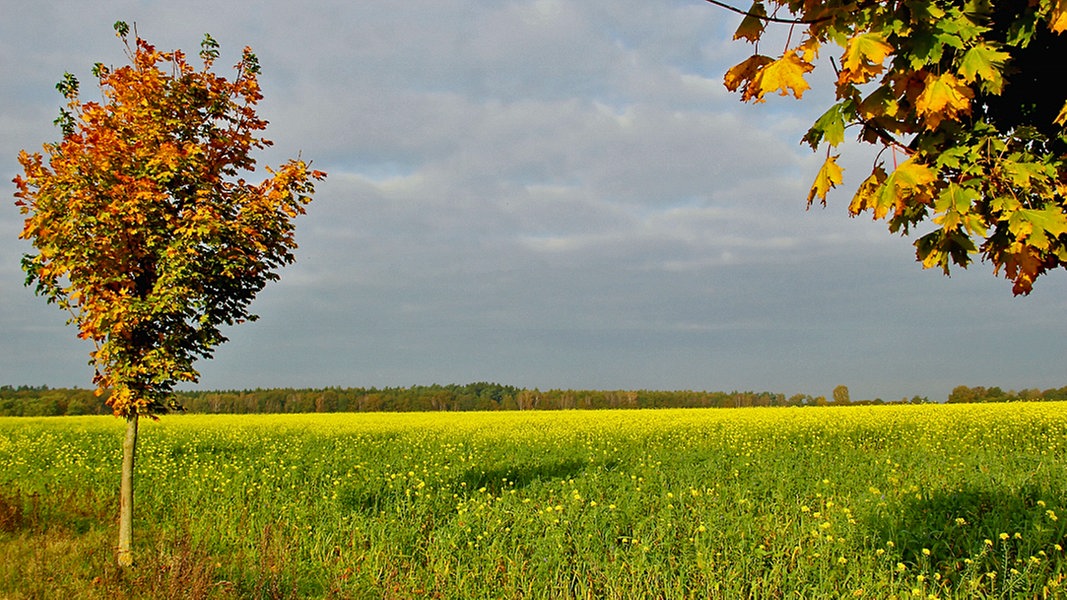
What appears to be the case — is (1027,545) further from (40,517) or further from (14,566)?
(40,517)

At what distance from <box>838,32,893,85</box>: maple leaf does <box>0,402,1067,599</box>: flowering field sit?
5268 mm

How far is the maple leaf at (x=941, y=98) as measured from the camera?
8.47 feet

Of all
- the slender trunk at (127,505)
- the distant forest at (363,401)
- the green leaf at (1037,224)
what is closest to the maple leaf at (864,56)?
the green leaf at (1037,224)

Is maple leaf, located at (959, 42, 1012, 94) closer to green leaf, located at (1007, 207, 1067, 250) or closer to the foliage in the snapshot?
green leaf, located at (1007, 207, 1067, 250)

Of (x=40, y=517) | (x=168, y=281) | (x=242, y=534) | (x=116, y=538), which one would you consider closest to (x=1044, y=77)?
(x=168, y=281)

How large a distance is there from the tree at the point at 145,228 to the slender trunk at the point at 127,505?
0.02 m

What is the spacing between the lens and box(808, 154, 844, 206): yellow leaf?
2773 mm

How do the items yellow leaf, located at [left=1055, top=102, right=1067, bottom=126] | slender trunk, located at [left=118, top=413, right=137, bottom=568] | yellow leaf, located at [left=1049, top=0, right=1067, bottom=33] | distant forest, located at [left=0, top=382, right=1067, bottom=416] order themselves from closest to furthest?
1. yellow leaf, located at [left=1049, top=0, right=1067, bottom=33]
2. yellow leaf, located at [left=1055, top=102, right=1067, bottom=126]
3. slender trunk, located at [left=118, top=413, right=137, bottom=568]
4. distant forest, located at [left=0, top=382, right=1067, bottom=416]

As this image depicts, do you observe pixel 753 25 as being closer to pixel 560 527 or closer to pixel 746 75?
pixel 746 75

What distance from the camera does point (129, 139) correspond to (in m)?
8.57

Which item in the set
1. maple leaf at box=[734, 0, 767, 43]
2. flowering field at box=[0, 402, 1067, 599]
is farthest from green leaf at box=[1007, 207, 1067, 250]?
flowering field at box=[0, 402, 1067, 599]

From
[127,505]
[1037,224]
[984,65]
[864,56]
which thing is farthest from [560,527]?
[984,65]

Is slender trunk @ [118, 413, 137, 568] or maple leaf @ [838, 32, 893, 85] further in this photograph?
slender trunk @ [118, 413, 137, 568]

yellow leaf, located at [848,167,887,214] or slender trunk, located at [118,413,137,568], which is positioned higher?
yellow leaf, located at [848,167,887,214]
